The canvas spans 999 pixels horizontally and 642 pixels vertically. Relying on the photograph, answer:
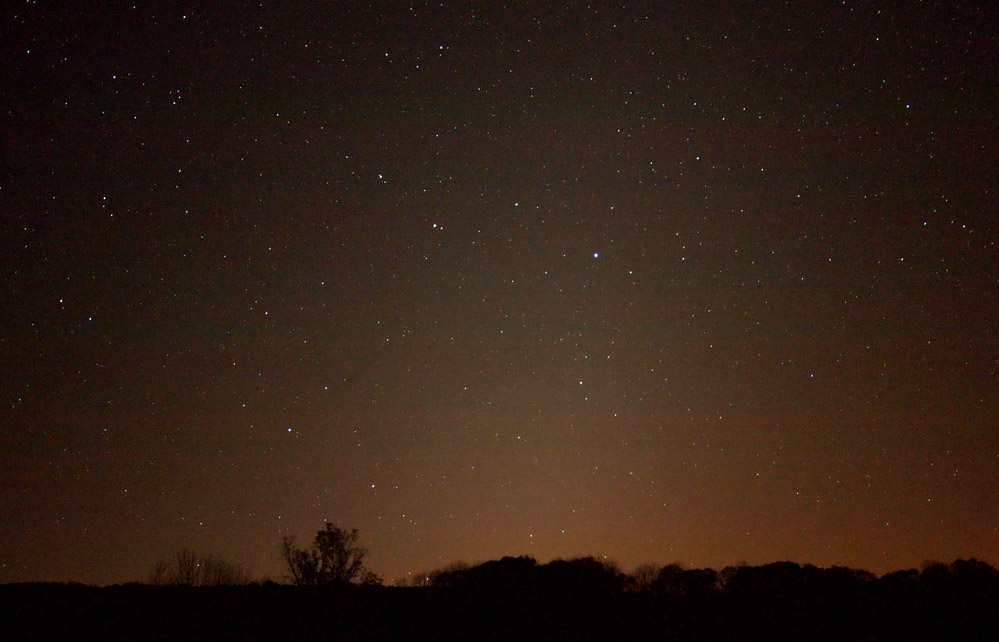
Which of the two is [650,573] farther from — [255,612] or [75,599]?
[75,599]

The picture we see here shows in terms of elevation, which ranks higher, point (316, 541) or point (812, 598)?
Answer: point (316, 541)

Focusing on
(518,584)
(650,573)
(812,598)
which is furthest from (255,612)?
(650,573)

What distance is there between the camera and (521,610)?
68.4 feet

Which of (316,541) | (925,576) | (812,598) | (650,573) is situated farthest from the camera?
(316,541)

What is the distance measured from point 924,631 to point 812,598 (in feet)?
8.75

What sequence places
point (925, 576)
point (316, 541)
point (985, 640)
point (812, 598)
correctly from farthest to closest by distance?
point (316, 541) → point (925, 576) → point (812, 598) → point (985, 640)

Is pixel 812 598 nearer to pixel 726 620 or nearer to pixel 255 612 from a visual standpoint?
pixel 726 620

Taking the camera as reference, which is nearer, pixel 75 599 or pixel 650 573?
pixel 75 599

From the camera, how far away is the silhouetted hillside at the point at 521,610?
19.5 meters

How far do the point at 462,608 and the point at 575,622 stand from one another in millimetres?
2800

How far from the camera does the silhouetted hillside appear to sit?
19.5m

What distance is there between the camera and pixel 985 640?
19281 mm

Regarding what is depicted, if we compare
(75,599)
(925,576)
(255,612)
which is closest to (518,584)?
(255,612)

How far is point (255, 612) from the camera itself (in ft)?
69.1
